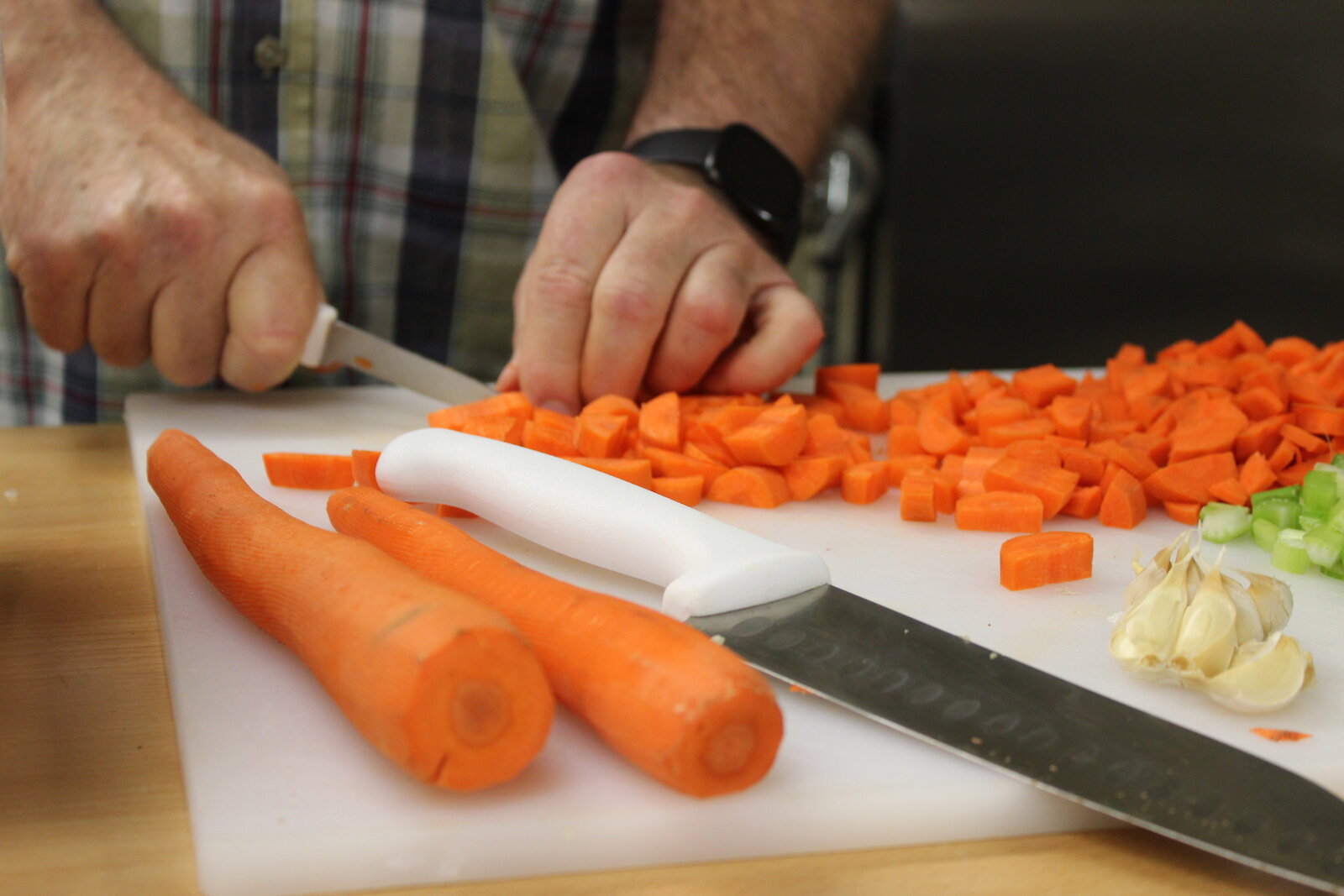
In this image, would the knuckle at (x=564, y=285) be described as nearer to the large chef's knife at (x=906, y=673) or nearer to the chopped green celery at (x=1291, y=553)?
the large chef's knife at (x=906, y=673)

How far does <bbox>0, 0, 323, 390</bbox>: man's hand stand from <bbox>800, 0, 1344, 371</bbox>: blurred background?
1.98 meters

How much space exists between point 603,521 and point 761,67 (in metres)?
1.42

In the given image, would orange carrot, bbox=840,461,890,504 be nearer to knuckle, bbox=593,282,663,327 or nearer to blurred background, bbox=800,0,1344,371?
knuckle, bbox=593,282,663,327

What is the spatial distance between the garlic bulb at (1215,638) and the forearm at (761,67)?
4.49 feet

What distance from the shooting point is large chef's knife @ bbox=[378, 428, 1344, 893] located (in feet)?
2.13

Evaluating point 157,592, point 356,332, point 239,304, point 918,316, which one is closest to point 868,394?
point 356,332

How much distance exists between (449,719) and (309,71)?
1646 mm

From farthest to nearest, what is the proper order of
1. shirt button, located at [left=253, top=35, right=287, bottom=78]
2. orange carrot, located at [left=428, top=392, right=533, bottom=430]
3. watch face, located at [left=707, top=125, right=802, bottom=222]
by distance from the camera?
shirt button, located at [left=253, top=35, right=287, bottom=78] < watch face, located at [left=707, top=125, right=802, bottom=222] < orange carrot, located at [left=428, top=392, right=533, bottom=430]

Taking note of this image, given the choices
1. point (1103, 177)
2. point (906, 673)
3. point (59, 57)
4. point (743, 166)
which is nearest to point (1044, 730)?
point (906, 673)

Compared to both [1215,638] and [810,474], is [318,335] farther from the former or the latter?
[1215,638]

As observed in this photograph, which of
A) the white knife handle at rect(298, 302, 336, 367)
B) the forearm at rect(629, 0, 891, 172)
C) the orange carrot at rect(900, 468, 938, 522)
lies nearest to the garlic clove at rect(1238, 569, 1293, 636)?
the orange carrot at rect(900, 468, 938, 522)

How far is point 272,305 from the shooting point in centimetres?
155

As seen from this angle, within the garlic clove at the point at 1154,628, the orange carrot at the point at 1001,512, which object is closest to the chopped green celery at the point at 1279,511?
the orange carrot at the point at 1001,512

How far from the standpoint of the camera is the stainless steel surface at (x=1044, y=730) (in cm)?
64
